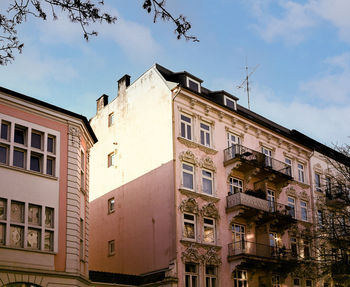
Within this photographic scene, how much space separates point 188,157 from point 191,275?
6668 mm

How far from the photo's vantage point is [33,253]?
73.1 ft

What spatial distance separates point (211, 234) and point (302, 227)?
10.1 m

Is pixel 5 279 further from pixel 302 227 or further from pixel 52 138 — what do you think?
pixel 302 227

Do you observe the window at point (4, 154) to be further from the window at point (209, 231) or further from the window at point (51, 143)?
the window at point (209, 231)

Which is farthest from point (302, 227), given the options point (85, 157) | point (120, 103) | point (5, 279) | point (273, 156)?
point (5, 279)

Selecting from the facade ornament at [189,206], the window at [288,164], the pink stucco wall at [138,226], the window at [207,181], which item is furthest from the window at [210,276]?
the window at [288,164]

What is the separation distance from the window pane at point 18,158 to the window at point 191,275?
36.9 ft

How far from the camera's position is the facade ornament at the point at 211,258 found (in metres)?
30.4

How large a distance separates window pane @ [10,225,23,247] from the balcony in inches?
596

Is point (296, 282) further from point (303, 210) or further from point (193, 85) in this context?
point (193, 85)

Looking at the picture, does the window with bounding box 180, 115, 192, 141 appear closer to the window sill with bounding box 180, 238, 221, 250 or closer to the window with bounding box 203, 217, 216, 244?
the window with bounding box 203, 217, 216, 244

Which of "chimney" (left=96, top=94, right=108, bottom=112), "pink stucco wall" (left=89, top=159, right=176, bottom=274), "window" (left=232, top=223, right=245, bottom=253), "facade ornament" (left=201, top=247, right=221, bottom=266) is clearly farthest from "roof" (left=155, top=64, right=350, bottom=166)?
"facade ornament" (left=201, top=247, right=221, bottom=266)

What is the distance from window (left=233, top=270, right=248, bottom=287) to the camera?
1261 inches

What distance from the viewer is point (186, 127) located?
3272 cm
